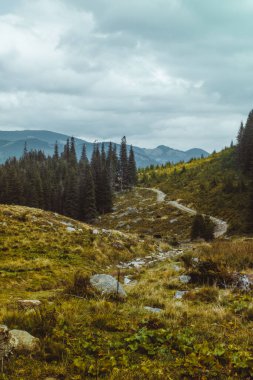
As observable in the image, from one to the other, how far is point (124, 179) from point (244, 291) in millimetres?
92301

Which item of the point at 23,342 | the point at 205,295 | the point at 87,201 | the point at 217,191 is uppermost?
the point at 217,191

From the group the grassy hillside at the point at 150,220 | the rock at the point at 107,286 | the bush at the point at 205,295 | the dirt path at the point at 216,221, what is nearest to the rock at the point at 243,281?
the bush at the point at 205,295

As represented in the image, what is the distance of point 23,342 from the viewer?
18.3 ft

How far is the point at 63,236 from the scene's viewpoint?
78.1 feet

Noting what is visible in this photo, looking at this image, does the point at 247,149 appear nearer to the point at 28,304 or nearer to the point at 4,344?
the point at 28,304

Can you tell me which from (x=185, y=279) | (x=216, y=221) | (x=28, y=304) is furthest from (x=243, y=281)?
(x=216, y=221)

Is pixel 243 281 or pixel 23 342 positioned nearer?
pixel 23 342

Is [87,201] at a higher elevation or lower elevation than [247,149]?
lower

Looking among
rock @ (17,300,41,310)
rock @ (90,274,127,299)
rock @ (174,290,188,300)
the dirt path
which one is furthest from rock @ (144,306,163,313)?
the dirt path

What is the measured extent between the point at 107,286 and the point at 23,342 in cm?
450

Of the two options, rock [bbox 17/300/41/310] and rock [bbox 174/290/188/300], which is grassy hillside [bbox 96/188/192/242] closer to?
rock [bbox 174/290/188/300]

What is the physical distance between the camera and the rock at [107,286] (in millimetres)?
9570

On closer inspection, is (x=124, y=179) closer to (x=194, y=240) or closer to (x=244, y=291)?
(x=194, y=240)

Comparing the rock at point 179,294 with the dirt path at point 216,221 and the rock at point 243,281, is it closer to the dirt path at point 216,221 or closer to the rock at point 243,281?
the rock at point 243,281
